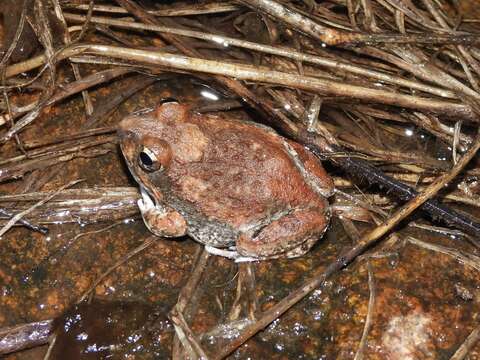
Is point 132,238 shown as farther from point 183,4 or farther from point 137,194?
point 183,4

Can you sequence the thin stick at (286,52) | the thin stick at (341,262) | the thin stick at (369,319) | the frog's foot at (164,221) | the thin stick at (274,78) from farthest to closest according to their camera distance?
1. the thin stick at (286,52)
2. the thin stick at (274,78)
3. the frog's foot at (164,221)
4. the thin stick at (341,262)
5. the thin stick at (369,319)

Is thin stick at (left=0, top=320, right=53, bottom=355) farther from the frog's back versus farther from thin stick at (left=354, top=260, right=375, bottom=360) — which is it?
thin stick at (left=354, top=260, right=375, bottom=360)

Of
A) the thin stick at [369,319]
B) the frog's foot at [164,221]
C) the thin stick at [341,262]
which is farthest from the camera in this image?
the frog's foot at [164,221]

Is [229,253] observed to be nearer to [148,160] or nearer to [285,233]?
[285,233]

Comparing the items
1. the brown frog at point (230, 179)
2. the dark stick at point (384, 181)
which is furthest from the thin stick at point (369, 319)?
A: the dark stick at point (384, 181)

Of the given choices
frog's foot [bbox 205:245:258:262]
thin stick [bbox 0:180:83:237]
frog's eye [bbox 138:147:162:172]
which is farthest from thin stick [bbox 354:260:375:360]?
thin stick [bbox 0:180:83:237]

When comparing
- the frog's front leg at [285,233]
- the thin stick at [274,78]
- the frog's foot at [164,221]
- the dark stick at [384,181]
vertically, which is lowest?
the frog's foot at [164,221]

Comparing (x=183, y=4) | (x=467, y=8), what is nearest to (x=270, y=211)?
(x=183, y=4)

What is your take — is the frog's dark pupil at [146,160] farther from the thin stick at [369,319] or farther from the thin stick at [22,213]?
the thin stick at [369,319]

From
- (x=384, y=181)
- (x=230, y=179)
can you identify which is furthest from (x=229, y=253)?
(x=384, y=181)
